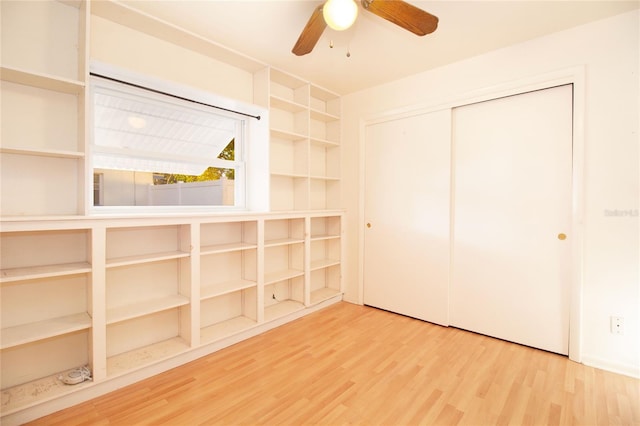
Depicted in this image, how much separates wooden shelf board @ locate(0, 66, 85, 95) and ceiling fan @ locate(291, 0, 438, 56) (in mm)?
1443

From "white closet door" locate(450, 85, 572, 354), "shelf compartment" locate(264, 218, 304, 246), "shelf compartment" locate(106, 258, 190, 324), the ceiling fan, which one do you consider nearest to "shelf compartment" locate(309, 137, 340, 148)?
"shelf compartment" locate(264, 218, 304, 246)

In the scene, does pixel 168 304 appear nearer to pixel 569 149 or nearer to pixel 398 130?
pixel 398 130

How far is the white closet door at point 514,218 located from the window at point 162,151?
205cm

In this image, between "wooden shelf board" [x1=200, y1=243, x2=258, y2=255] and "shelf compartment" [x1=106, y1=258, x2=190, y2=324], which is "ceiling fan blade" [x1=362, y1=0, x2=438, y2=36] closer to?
"wooden shelf board" [x1=200, y1=243, x2=258, y2=255]

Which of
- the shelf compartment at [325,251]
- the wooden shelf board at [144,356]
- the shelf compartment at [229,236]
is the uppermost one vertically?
the shelf compartment at [229,236]

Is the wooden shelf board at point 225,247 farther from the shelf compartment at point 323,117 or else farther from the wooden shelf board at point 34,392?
the shelf compartment at point 323,117

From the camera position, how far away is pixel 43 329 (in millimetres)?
1719

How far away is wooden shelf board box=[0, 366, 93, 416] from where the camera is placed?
160 cm

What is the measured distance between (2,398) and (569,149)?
158 inches

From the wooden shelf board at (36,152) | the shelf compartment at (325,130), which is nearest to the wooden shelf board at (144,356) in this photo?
the wooden shelf board at (36,152)

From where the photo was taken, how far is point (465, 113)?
2811 mm

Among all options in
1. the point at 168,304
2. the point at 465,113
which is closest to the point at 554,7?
the point at 465,113

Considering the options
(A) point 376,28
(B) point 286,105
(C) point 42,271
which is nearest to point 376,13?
(A) point 376,28

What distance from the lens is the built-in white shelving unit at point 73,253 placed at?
5.66ft
